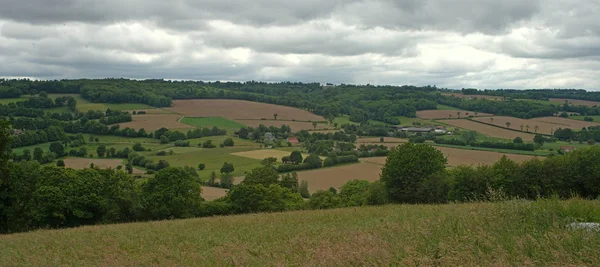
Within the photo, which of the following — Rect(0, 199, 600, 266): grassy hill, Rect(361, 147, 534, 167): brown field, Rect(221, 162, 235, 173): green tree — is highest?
Rect(0, 199, 600, 266): grassy hill

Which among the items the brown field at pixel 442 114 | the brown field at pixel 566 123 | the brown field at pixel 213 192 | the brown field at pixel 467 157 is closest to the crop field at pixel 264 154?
the brown field at pixel 467 157

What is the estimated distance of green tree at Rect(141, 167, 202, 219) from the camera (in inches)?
1453

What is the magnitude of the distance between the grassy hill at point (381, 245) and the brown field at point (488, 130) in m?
94.2

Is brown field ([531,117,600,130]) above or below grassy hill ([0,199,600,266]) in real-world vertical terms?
below

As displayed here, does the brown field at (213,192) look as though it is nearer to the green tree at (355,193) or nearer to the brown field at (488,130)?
the green tree at (355,193)

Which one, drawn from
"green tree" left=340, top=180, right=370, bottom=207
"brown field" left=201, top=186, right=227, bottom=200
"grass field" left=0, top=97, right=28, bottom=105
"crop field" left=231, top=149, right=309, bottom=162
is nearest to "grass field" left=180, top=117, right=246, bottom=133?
"crop field" left=231, top=149, right=309, bottom=162

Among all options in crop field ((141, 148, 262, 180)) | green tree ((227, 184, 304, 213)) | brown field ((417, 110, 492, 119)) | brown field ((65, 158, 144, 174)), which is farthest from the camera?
brown field ((417, 110, 492, 119))

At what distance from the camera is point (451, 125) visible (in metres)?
121

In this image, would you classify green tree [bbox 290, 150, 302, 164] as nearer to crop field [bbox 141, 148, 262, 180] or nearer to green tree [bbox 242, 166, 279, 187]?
crop field [bbox 141, 148, 262, 180]

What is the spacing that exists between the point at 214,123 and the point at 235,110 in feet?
70.0

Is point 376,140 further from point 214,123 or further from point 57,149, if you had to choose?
point 57,149

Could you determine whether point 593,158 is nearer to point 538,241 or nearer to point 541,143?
point 538,241

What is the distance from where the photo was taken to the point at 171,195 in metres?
37.1

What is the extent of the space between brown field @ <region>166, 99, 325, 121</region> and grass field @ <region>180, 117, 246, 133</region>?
15.8ft
